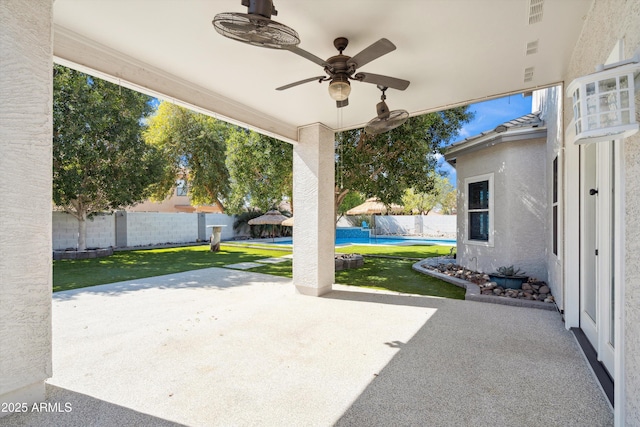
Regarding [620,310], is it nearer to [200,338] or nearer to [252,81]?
[200,338]

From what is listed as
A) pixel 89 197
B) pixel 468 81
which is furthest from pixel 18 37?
pixel 89 197

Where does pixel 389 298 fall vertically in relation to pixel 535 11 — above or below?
below

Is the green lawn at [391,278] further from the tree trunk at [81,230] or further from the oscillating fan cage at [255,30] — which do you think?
the tree trunk at [81,230]

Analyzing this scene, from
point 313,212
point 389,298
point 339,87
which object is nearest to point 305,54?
point 339,87

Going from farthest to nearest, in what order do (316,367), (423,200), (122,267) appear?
(423,200) < (122,267) < (316,367)

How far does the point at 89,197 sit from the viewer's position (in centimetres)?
1172

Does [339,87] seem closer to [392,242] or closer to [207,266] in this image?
[207,266]

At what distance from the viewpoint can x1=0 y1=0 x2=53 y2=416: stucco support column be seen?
2.30 meters

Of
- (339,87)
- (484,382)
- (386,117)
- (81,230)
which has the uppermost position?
(339,87)

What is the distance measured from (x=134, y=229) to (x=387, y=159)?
12629 mm

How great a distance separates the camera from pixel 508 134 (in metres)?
6.74

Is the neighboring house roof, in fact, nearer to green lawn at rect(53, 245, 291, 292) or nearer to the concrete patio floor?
the concrete patio floor

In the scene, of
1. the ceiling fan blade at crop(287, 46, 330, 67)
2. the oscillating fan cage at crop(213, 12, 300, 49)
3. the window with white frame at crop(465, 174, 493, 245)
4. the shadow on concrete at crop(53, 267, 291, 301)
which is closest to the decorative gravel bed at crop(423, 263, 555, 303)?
the window with white frame at crop(465, 174, 493, 245)

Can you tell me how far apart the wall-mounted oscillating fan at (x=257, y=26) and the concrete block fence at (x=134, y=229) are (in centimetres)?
1352
